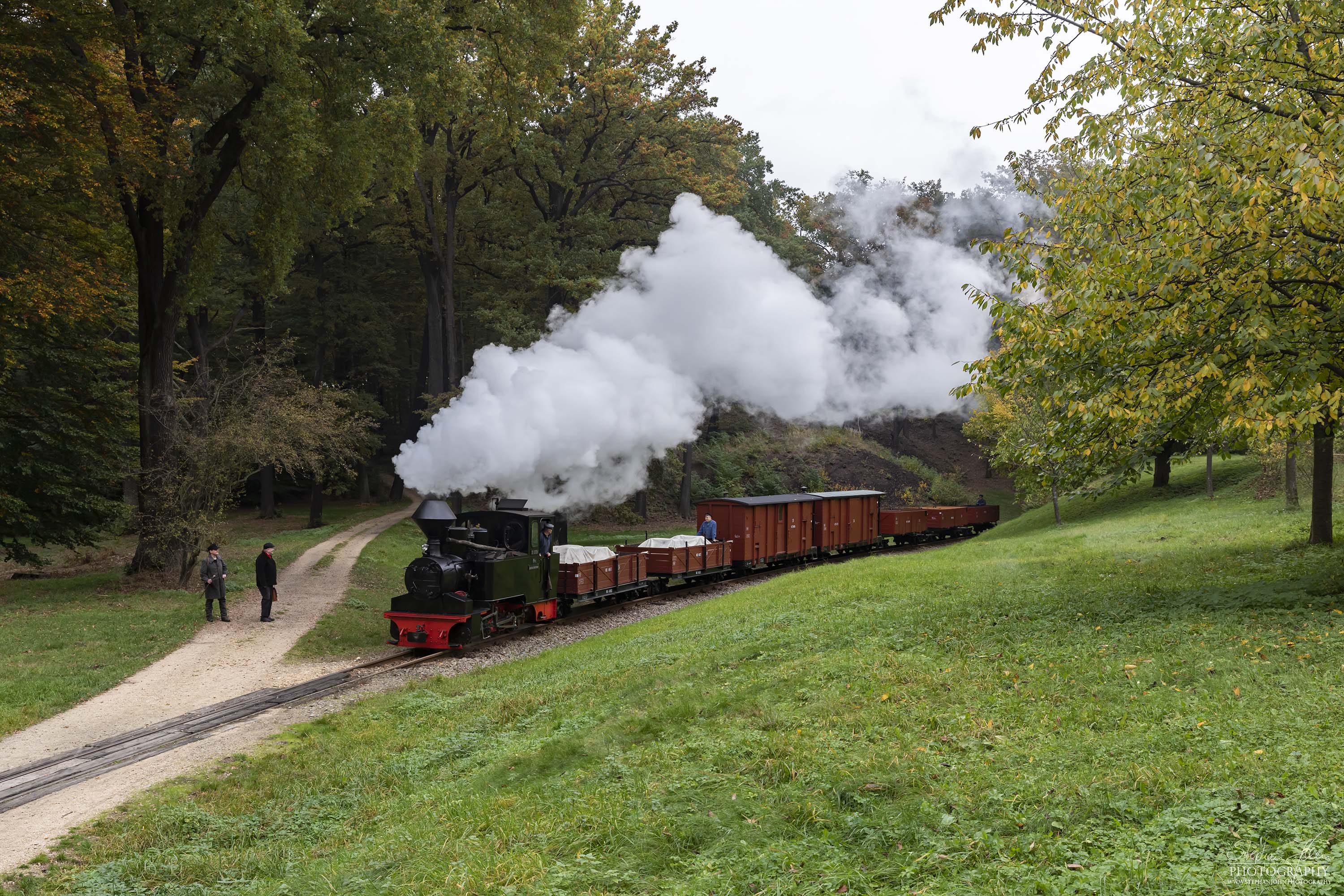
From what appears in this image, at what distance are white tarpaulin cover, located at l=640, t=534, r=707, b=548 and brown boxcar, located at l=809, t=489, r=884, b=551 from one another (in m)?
6.36

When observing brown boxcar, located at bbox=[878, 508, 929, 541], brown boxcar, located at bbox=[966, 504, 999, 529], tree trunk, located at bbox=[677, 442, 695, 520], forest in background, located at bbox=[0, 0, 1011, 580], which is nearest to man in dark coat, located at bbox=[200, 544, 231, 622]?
forest in background, located at bbox=[0, 0, 1011, 580]

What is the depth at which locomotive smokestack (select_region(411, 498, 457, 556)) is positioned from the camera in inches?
623

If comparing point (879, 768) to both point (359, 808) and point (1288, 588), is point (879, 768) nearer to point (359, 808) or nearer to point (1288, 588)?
point (359, 808)

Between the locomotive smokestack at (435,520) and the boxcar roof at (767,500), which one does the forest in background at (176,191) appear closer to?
the locomotive smokestack at (435,520)

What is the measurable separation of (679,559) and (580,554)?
313cm

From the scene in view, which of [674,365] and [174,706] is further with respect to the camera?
[674,365]

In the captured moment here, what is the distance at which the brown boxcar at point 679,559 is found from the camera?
2206cm

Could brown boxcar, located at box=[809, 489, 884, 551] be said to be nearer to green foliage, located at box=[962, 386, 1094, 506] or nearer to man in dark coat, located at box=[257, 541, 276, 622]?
green foliage, located at box=[962, 386, 1094, 506]

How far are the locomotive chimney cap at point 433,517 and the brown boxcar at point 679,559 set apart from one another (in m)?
6.19

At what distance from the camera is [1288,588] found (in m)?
11.5

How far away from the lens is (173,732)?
11.1 m

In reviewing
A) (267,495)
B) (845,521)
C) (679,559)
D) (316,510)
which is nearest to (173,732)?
(679,559)

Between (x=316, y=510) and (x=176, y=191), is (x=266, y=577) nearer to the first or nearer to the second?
(x=176, y=191)

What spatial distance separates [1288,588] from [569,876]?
420 inches
